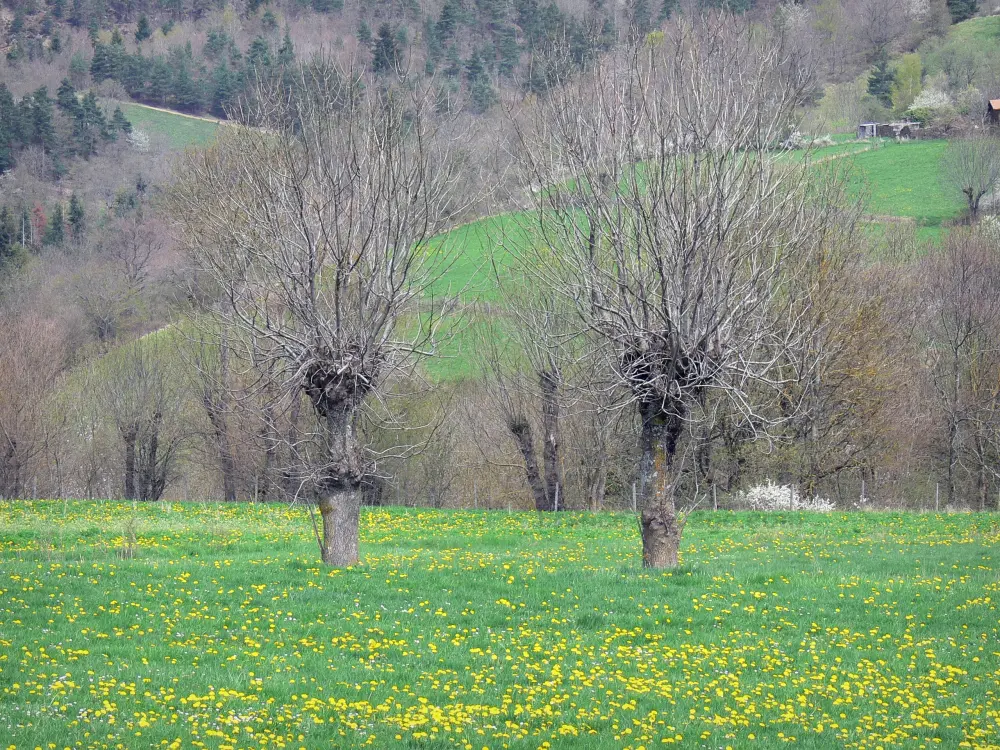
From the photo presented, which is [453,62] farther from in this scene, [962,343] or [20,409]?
[962,343]

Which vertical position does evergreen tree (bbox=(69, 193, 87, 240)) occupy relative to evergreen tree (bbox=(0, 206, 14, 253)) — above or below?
above

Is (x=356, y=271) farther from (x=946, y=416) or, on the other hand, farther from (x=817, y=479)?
(x=946, y=416)

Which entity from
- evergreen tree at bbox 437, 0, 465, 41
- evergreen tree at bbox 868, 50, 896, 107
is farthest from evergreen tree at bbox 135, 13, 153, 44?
evergreen tree at bbox 868, 50, 896, 107

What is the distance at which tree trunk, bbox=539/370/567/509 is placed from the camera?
2970 cm

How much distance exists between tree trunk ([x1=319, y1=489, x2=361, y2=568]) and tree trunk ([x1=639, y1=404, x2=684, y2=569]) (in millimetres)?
4404

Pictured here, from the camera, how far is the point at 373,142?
15.5m

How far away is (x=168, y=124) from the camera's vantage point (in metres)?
90.4

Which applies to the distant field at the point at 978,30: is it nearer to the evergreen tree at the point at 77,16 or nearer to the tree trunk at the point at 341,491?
the tree trunk at the point at 341,491

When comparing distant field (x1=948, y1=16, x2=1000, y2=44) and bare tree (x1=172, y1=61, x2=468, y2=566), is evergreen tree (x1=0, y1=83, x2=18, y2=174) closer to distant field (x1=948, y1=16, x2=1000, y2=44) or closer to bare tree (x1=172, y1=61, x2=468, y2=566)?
bare tree (x1=172, y1=61, x2=468, y2=566)

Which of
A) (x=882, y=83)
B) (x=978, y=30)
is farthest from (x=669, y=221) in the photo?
(x=978, y=30)

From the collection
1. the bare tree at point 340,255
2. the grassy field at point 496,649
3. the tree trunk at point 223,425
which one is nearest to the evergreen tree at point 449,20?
the tree trunk at point 223,425

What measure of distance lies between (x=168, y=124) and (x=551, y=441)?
A: 71.6 metres

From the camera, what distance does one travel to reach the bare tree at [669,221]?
553 inches

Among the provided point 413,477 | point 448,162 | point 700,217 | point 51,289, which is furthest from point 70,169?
point 700,217
